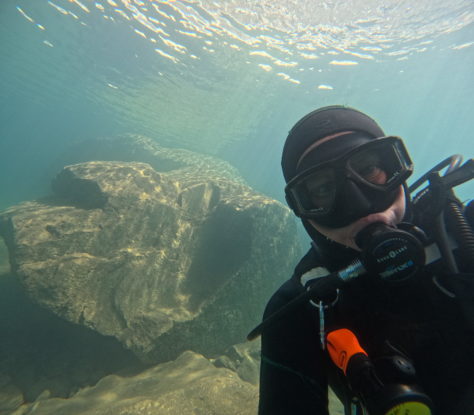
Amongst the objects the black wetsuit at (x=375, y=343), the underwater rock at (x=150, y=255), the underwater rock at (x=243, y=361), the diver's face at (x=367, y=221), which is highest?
the diver's face at (x=367, y=221)

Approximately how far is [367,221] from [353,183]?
28 centimetres

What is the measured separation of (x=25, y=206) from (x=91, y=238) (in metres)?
3.44

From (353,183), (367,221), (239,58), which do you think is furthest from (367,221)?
(239,58)

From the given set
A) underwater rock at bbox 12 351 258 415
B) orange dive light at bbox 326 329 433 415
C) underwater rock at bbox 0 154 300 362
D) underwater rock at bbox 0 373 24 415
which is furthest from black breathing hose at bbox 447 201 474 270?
underwater rock at bbox 0 373 24 415

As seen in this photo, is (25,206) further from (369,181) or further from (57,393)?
(369,181)

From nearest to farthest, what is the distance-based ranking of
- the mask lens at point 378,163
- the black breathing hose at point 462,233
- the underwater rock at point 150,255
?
the black breathing hose at point 462,233
the mask lens at point 378,163
the underwater rock at point 150,255

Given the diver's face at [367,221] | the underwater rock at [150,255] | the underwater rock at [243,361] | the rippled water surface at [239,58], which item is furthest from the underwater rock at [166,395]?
the rippled water surface at [239,58]

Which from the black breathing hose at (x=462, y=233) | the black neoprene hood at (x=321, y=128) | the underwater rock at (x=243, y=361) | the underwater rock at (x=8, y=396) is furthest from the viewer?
the underwater rock at (x=243, y=361)

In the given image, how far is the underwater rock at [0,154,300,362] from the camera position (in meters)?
6.45

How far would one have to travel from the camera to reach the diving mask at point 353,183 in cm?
180

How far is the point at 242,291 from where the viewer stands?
8188 millimetres

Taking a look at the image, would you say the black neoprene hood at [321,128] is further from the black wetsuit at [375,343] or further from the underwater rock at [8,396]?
the underwater rock at [8,396]

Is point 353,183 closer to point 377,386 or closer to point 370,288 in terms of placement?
point 370,288

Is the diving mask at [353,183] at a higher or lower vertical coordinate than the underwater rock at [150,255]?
higher
